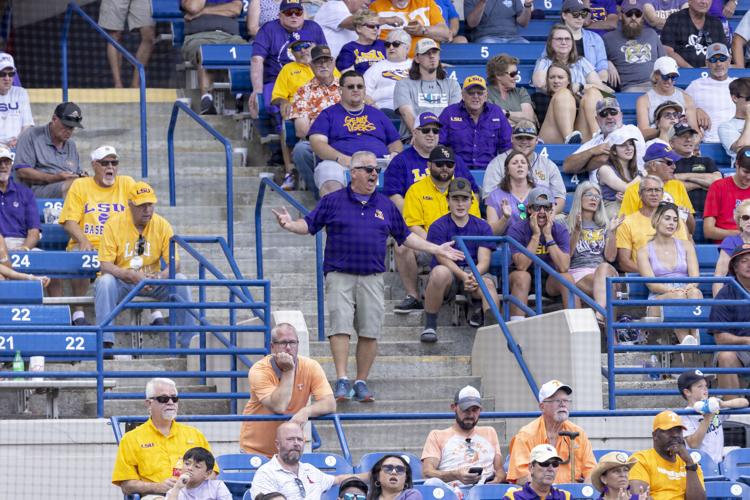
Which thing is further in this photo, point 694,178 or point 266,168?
point 266,168

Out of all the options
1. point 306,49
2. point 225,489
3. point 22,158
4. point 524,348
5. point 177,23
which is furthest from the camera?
point 177,23

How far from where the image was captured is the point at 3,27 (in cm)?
1869

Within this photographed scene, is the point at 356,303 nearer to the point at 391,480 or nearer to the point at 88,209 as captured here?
the point at 88,209

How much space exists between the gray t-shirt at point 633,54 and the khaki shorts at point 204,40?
11.8ft

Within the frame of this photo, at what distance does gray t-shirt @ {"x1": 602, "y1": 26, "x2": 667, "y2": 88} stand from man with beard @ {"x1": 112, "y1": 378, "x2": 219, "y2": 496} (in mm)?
7880

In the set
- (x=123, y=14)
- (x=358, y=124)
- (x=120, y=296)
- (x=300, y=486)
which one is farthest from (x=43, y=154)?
(x=300, y=486)

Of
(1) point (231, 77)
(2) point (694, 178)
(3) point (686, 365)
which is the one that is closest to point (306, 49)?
(1) point (231, 77)

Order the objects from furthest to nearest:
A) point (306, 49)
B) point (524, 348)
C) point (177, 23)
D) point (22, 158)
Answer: point (177, 23), point (306, 49), point (22, 158), point (524, 348)

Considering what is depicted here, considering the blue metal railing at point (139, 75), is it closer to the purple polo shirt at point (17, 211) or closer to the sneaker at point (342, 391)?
the purple polo shirt at point (17, 211)

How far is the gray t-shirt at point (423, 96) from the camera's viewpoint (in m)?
15.9

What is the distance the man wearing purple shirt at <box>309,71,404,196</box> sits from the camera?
1508 cm

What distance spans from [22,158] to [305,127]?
240cm

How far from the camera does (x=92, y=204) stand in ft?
46.9

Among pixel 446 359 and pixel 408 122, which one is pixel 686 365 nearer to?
pixel 446 359
